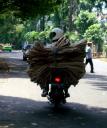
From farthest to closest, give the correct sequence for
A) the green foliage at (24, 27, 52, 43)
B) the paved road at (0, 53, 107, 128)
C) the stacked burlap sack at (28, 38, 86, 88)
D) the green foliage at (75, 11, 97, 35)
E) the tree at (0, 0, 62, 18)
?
the green foliage at (75, 11, 97, 35), the green foliage at (24, 27, 52, 43), the tree at (0, 0, 62, 18), the stacked burlap sack at (28, 38, 86, 88), the paved road at (0, 53, 107, 128)

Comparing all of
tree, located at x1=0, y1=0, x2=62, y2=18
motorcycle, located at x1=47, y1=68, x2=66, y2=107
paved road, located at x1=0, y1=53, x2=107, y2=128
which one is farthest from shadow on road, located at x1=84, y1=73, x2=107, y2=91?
tree, located at x1=0, y1=0, x2=62, y2=18

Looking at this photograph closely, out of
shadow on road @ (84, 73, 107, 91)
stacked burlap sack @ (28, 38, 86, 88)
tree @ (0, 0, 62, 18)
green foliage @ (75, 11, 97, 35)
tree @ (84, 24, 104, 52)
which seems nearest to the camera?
stacked burlap sack @ (28, 38, 86, 88)

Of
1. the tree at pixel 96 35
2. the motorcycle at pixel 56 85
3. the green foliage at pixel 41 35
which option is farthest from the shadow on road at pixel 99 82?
the tree at pixel 96 35

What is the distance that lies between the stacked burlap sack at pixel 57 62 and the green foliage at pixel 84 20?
72.3 meters

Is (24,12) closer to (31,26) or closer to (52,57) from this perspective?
(52,57)

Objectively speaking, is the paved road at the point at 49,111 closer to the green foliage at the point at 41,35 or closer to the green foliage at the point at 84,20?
the green foliage at the point at 41,35

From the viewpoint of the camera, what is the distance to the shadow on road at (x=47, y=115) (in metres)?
11.0

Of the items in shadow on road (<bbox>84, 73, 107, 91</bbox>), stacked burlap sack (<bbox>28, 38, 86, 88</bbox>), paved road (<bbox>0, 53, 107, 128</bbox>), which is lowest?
shadow on road (<bbox>84, 73, 107, 91</bbox>)

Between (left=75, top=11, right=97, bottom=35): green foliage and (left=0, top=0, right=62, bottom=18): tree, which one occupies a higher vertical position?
(left=0, top=0, right=62, bottom=18): tree

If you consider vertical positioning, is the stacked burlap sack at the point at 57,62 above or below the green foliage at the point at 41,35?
above

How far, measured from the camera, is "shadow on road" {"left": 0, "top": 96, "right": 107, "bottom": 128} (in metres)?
11.0

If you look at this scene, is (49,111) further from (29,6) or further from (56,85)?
(29,6)

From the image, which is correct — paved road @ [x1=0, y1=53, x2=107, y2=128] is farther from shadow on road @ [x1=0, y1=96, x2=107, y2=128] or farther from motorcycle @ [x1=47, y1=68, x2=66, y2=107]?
motorcycle @ [x1=47, y1=68, x2=66, y2=107]

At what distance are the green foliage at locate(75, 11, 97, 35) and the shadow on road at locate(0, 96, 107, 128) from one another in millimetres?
71234
